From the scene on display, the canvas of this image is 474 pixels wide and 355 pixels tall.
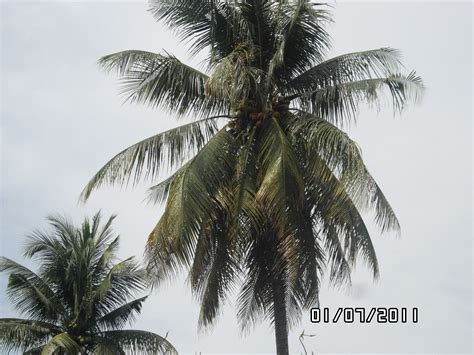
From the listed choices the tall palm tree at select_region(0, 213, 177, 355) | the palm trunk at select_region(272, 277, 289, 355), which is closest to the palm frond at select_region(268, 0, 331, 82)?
the palm trunk at select_region(272, 277, 289, 355)

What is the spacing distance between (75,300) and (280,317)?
31.6 feet

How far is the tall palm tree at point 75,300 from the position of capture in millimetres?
20938

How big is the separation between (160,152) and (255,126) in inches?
76.5

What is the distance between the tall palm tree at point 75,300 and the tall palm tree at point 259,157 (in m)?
6.67

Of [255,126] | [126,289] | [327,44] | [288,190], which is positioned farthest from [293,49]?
[126,289]

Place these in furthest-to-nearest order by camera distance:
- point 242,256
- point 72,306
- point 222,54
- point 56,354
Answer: point 72,306 < point 56,354 < point 222,54 < point 242,256

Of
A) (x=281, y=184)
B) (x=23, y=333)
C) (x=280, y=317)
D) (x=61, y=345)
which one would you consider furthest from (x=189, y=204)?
(x=23, y=333)

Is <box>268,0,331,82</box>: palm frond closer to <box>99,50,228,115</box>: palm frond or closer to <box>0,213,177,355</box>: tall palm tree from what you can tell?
<box>99,50,228,115</box>: palm frond

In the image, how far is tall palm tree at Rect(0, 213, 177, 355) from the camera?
824 inches

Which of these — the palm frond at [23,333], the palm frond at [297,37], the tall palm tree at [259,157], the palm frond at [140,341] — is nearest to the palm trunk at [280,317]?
the tall palm tree at [259,157]

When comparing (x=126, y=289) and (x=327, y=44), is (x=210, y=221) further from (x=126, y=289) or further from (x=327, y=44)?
(x=126, y=289)

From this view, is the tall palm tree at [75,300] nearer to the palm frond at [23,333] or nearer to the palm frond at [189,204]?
the palm frond at [23,333]

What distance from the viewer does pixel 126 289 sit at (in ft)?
72.7

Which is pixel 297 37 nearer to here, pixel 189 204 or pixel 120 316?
pixel 189 204
